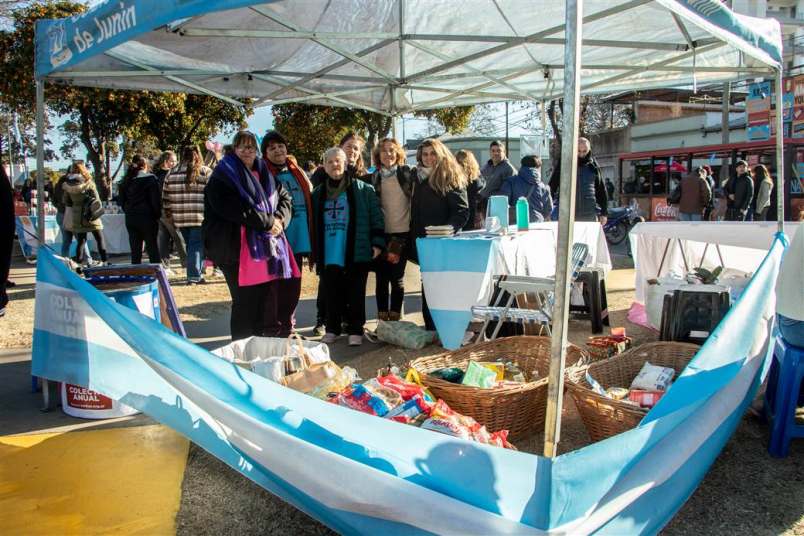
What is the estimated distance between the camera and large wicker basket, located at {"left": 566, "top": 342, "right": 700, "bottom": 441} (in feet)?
9.44

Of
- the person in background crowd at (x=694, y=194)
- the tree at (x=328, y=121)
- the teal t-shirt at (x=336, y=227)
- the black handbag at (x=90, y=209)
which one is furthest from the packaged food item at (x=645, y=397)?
the tree at (x=328, y=121)

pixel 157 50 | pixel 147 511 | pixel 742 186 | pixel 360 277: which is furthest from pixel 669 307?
pixel 742 186

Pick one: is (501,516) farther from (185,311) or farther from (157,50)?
(185,311)

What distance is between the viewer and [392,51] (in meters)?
6.08

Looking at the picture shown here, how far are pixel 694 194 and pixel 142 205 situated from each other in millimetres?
11324

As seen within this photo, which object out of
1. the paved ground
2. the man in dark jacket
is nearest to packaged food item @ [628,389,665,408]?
the paved ground

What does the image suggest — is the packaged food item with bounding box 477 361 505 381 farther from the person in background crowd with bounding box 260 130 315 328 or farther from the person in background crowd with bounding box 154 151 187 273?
the person in background crowd with bounding box 154 151 187 273

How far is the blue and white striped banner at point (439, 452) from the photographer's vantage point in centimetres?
173

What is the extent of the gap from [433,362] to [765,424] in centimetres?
189

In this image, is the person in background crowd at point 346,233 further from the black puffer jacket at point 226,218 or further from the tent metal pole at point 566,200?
the tent metal pole at point 566,200

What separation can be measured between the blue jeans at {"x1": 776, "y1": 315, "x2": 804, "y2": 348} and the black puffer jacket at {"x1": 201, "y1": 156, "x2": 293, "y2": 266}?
3.12 meters

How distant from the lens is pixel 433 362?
3730mm

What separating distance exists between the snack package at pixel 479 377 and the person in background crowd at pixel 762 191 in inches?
476

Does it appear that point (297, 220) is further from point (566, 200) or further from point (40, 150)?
point (566, 200)
